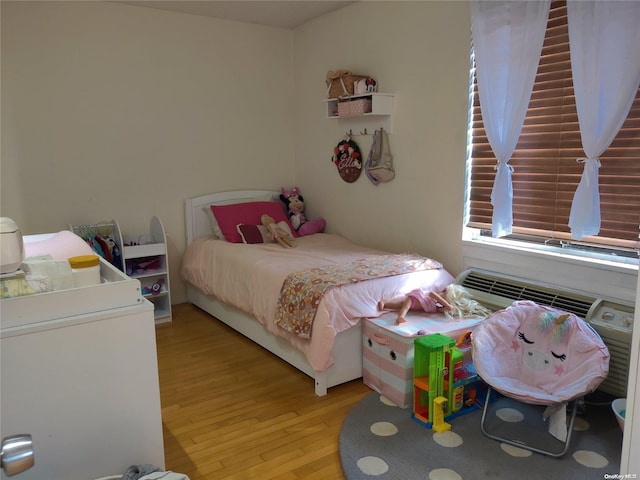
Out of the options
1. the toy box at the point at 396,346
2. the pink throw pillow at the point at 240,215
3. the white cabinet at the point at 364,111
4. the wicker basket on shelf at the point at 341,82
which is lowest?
the toy box at the point at 396,346

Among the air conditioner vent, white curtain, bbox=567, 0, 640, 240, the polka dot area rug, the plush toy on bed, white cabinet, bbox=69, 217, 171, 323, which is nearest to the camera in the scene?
the polka dot area rug

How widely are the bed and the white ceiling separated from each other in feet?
4.78

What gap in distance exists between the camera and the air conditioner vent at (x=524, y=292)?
101 inches

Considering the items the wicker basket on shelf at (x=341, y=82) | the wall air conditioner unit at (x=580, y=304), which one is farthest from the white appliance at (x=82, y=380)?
the wicker basket on shelf at (x=341, y=82)

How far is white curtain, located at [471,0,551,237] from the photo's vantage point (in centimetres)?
266

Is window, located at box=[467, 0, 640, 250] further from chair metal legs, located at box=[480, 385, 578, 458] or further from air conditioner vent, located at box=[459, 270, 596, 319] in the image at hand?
chair metal legs, located at box=[480, 385, 578, 458]

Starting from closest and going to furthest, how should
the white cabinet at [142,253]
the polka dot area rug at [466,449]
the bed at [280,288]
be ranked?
the polka dot area rug at [466,449] → the bed at [280,288] → the white cabinet at [142,253]

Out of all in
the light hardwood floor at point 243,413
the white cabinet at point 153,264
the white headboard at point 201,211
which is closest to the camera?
the light hardwood floor at point 243,413

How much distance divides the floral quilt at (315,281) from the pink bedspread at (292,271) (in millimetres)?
35

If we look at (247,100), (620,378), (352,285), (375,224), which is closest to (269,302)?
(352,285)

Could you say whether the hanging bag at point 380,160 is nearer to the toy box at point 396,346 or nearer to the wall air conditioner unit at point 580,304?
the wall air conditioner unit at point 580,304

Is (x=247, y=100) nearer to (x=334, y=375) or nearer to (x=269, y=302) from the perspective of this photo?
(x=269, y=302)

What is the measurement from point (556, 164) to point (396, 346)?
4.29 feet

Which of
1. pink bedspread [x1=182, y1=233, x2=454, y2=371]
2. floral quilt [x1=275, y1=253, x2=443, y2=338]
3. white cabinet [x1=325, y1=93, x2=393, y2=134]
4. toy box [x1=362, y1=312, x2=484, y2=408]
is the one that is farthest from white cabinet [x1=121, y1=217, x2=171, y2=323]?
toy box [x1=362, y1=312, x2=484, y2=408]
